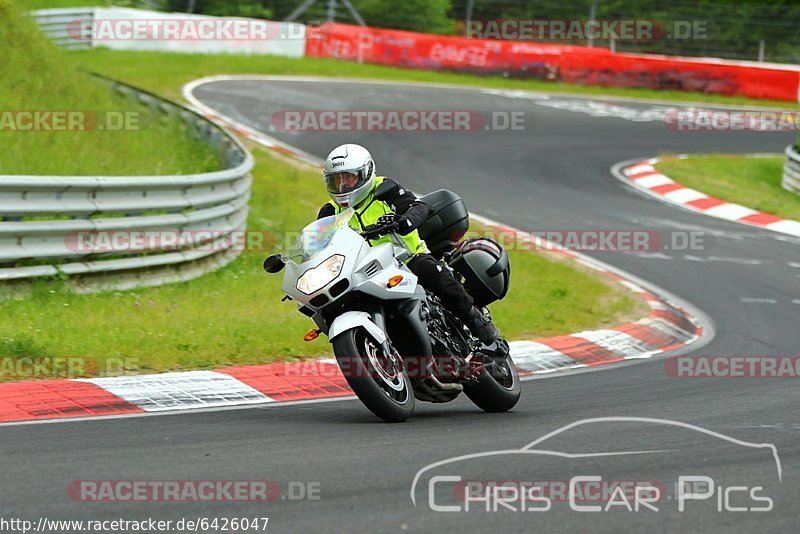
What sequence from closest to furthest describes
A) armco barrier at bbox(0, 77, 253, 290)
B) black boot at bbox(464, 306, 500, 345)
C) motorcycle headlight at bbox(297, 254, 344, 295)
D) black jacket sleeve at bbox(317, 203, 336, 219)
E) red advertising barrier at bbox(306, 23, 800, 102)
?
motorcycle headlight at bbox(297, 254, 344, 295), black jacket sleeve at bbox(317, 203, 336, 219), black boot at bbox(464, 306, 500, 345), armco barrier at bbox(0, 77, 253, 290), red advertising barrier at bbox(306, 23, 800, 102)

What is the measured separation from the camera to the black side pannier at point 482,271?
7.60 meters

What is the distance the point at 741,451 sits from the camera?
600 cm

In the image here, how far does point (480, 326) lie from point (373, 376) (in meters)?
→ 1.23

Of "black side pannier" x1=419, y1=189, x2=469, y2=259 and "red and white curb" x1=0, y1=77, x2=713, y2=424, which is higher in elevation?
"black side pannier" x1=419, y1=189, x2=469, y2=259

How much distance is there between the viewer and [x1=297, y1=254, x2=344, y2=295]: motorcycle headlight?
6.41 meters

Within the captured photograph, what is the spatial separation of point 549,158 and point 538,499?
17.2 metres

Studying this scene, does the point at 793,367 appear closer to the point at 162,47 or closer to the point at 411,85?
the point at 411,85

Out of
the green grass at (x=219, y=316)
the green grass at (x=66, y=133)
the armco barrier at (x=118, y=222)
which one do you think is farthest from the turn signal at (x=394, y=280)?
the green grass at (x=66, y=133)

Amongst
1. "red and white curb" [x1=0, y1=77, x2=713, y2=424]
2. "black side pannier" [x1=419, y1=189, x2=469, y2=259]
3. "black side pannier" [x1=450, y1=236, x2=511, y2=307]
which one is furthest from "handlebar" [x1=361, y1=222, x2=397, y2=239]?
"red and white curb" [x1=0, y1=77, x2=713, y2=424]

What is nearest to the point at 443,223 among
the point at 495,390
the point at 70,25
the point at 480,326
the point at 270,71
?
the point at 480,326

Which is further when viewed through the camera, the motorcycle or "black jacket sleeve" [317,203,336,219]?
"black jacket sleeve" [317,203,336,219]

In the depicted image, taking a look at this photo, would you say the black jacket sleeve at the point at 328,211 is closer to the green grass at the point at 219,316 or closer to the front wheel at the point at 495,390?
the front wheel at the point at 495,390

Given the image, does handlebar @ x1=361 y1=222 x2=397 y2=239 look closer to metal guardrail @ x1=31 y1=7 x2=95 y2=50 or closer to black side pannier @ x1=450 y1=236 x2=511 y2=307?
black side pannier @ x1=450 y1=236 x2=511 y2=307

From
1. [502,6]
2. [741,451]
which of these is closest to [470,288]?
[741,451]
